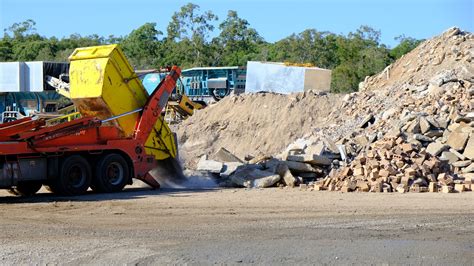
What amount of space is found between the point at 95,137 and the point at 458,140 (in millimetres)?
9150

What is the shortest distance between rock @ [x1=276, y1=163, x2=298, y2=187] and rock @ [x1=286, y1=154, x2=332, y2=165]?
418 mm

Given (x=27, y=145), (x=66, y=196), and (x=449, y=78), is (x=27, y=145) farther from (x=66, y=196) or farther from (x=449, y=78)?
(x=449, y=78)

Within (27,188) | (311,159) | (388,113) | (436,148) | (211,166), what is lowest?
(27,188)

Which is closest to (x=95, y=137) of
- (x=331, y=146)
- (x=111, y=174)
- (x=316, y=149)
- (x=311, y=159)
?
(x=111, y=174)

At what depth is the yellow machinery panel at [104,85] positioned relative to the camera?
17516 millimetres

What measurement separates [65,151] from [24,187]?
5.10 feet

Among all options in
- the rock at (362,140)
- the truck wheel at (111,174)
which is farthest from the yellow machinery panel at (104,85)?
the rock at (362,140)

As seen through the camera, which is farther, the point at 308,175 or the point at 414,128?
the point at 414,128

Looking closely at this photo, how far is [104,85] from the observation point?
17469 millimetres

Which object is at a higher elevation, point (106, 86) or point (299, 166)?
point (106, 86)

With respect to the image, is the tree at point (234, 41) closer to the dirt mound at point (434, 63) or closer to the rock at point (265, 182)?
the dirt mound at point (434, 63)

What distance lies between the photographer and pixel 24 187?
688 inches

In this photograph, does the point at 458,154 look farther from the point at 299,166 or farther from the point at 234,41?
the point at 234,41

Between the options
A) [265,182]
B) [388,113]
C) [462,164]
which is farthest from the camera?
[388,113]
